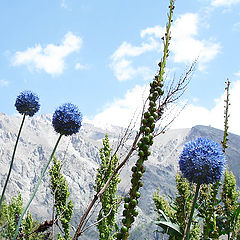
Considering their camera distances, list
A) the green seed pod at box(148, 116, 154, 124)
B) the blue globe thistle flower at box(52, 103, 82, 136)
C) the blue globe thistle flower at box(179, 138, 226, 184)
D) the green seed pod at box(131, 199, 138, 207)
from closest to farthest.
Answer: the green seed pod at box(131, 199, 138, 207)
the green seed pod at box(148, 116, 154, 124)
the blue globe thistle flower at box(179, 138, 226, 184)
the blue globe thistle flower at box(52, 103, 82, 136)

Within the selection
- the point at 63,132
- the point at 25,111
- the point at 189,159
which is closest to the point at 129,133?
the point at 189,159

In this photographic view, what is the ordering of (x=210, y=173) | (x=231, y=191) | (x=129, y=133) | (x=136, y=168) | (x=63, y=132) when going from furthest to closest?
(x=231, y=191), (x=63, y=132), (x=210, y=173), (x=129, y=133), (x=136, y=168)

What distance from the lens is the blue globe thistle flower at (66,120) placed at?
509 cm

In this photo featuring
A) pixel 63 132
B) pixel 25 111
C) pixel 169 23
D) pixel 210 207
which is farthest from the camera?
pixel 25 111

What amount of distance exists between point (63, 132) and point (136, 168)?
3056 mm

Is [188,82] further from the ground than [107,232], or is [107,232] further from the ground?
[188,82]

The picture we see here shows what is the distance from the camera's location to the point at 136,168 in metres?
2.20

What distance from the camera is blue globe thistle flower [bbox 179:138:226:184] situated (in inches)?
134

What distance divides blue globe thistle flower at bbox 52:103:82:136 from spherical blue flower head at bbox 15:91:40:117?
3.63ft

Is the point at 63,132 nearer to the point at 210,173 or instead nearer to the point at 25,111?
the point at 25,111

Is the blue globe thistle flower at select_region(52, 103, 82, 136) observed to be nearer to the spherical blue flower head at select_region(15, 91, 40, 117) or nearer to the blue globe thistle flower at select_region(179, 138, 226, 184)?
the spherical blue flower head at select_region(15, 91, 40, 117)

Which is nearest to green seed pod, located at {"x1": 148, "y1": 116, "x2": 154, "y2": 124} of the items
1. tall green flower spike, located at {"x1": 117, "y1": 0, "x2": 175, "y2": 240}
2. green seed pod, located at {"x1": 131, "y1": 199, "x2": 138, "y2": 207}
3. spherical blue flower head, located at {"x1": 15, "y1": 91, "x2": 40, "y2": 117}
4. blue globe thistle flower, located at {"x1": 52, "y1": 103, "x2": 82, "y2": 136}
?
tall green flower spike, located at {"x1": 117, "y1": 0, "x2": 175, "y2": 240}

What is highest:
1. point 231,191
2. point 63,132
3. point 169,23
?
point 231,191

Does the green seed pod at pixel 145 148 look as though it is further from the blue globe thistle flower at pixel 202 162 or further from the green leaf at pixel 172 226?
the green leaf at pixel 172 226
